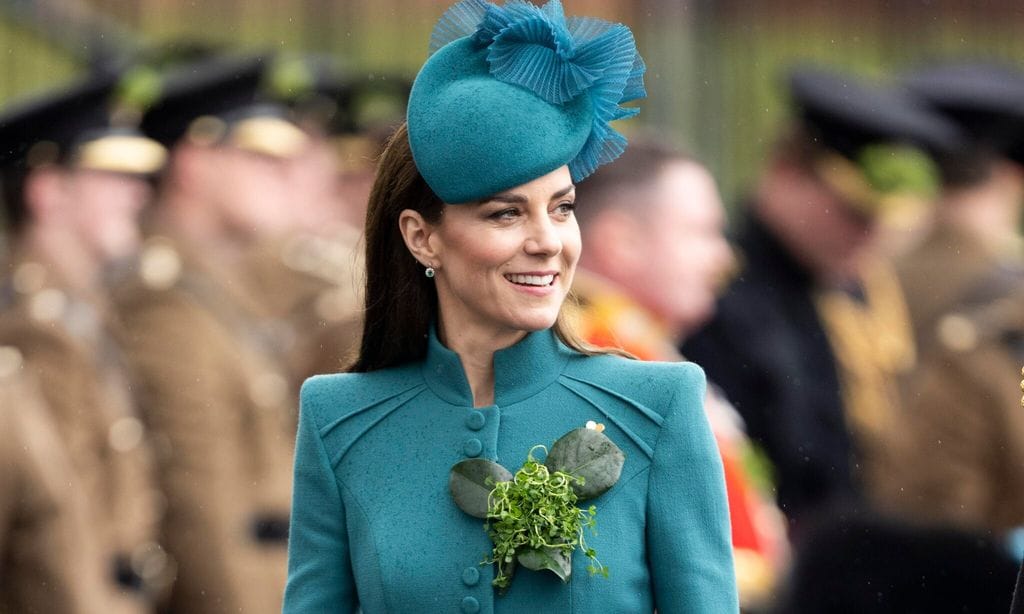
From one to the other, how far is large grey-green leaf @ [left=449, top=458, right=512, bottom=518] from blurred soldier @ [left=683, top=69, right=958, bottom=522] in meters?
6.57

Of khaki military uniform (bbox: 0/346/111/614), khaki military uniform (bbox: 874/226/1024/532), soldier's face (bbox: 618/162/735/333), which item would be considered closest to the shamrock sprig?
khaki military uniform (bbox: 0/346/111/614)

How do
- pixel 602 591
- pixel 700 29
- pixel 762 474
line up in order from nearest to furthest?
pixel 602 591, pixel 762 474, pixel 700 29

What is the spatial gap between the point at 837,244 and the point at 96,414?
137 inches

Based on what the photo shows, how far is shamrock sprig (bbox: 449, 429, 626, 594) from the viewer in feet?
12.2

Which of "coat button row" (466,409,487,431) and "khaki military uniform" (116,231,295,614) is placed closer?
"coat button row" (466,409,487,431)

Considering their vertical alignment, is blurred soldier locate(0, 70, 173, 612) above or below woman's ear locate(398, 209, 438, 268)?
below

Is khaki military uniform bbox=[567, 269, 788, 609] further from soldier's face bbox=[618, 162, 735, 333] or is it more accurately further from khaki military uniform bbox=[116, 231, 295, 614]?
khaki military uniform bbox=[116, 231, 295, 614]

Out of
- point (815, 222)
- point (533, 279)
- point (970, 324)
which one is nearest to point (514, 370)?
point (533, 279)

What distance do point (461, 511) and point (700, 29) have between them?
6.97 m

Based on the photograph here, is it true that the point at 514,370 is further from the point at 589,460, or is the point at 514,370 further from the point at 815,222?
the point at 815,222

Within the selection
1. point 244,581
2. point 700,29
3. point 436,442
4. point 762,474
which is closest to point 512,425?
point 436,442

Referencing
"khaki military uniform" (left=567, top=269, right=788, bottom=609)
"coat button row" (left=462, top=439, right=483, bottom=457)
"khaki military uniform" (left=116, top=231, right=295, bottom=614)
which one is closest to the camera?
"coat button row" (left=462, top=439, right=483, bottom=457)

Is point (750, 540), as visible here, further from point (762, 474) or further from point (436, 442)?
point (436, 442)

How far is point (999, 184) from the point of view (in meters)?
11.0
